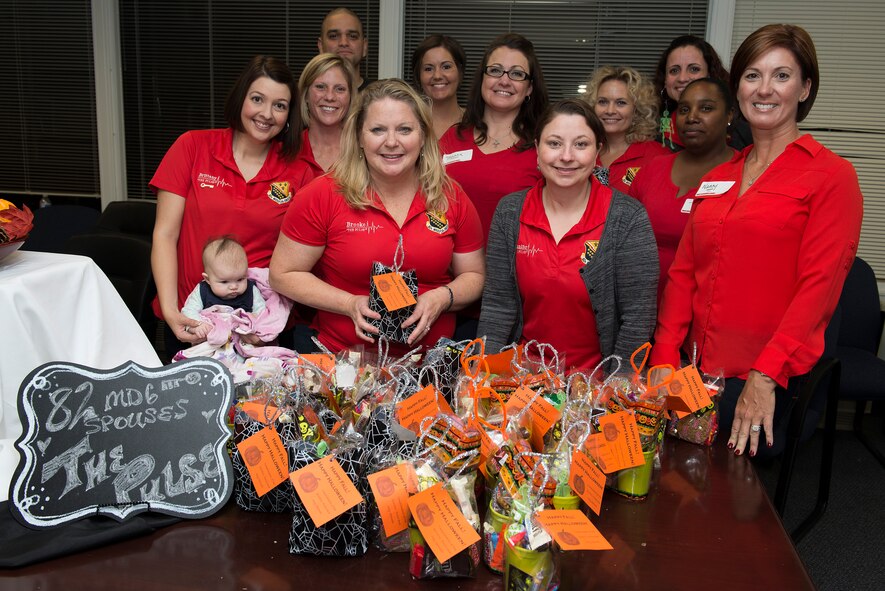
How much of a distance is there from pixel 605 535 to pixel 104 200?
172 inches

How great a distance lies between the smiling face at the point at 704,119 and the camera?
2506mm

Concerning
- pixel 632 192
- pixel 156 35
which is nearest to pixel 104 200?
pixel 156 35

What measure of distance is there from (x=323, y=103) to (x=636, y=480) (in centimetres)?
195

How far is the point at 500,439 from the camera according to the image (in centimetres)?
132

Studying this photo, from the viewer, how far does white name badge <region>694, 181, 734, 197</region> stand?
2.07 m

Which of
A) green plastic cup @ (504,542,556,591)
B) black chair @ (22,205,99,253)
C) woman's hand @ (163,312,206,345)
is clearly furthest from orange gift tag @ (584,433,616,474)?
black chair @ (22,205,99,253)

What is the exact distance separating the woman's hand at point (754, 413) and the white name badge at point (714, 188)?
0.54 m

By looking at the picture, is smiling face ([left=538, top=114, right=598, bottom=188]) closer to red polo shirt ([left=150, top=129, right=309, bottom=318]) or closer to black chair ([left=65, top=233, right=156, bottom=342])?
red polo shirt ([left=150, top=129, right=309, bottom=318])

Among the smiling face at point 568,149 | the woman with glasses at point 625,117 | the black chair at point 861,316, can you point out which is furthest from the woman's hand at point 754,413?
the black chair at point 861,316

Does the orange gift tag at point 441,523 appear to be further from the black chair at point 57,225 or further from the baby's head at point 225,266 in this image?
the black chair at point 57,225

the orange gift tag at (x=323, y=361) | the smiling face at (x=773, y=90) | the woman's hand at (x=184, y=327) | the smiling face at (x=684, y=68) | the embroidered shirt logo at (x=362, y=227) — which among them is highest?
the smiling face at (x=684, y=68)

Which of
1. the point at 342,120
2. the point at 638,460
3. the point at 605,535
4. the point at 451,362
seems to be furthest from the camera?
the point at 342,120

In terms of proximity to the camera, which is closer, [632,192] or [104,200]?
[632,192]

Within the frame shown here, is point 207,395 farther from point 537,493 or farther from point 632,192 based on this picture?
point 632,192
